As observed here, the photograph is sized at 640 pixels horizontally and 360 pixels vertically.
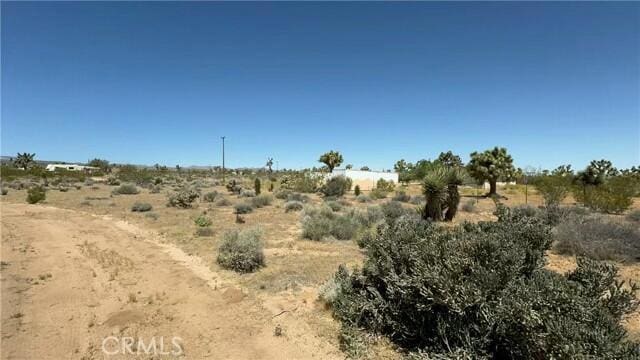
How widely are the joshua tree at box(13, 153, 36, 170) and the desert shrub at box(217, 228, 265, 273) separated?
72.0m

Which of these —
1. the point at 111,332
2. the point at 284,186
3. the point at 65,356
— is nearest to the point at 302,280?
the point at 111,332

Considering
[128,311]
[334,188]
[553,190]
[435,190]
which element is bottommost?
[128,311]

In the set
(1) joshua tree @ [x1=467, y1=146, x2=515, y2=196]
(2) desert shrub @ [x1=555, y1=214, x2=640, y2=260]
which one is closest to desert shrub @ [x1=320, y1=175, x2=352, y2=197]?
(1) joshua tree @ [x1=467, y1=146, x2=515, y2=196]

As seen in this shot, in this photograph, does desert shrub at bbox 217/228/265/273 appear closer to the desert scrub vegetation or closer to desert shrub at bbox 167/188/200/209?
the desert scrub vegetation

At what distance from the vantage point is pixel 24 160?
66.8 m

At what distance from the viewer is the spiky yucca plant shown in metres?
15.7

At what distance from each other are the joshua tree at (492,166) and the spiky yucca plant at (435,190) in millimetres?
23133

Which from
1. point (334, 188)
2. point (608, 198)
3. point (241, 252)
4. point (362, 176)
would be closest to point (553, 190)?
point (608, 198)

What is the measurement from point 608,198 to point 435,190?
1191 centimetres

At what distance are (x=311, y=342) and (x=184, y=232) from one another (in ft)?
34.6

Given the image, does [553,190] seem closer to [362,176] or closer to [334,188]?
[334,188]

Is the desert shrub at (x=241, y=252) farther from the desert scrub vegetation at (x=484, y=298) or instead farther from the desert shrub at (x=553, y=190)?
the desert shrub at (x=553, y=190)

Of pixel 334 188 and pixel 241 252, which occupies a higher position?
pixel 334 188

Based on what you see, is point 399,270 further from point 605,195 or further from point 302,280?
point 605,195
